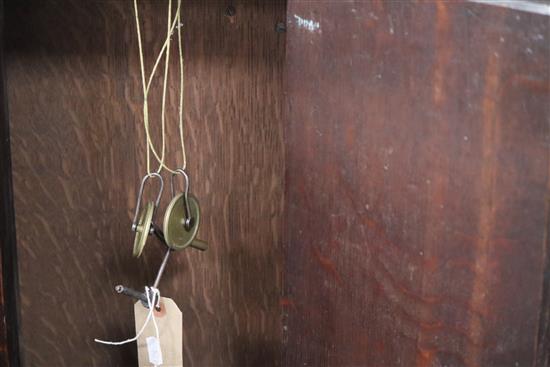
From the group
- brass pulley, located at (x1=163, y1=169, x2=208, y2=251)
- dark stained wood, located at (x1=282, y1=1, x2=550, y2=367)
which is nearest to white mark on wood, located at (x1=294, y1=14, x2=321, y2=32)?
dark stained wood, located at (x1=282, y1=1, x2=550, y2=367)

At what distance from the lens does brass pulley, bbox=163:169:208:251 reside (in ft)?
2.62

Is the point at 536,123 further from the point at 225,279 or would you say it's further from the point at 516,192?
the point at 225,279

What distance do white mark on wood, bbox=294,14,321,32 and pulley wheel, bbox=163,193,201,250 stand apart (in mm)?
275

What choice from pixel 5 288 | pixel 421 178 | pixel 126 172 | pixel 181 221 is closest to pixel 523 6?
pixel 421 178

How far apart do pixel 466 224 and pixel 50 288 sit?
0.74 m

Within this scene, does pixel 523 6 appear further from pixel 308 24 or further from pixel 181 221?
pixel 181 221

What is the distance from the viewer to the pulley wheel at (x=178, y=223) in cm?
80

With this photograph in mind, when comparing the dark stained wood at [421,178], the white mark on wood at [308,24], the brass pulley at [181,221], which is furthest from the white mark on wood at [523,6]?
the brass pulley at [181,221]

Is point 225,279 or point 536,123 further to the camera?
point 225,279

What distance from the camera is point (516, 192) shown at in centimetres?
57

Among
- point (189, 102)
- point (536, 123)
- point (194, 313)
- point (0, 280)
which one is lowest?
point (194, 313)

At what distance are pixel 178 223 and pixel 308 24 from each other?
0.30 metres

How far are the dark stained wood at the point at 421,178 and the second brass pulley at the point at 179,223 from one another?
0.62ft

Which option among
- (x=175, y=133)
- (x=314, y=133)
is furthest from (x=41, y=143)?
(x=314, y=133)
